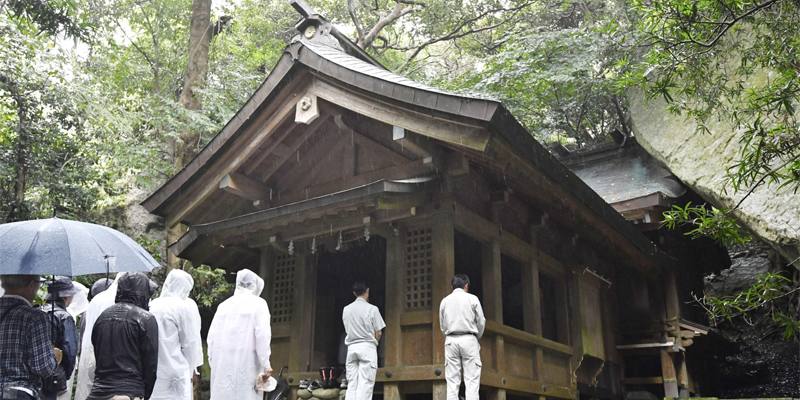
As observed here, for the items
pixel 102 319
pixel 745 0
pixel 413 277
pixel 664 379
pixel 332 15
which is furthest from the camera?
pixel 332 15

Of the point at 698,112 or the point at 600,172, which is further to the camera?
the point at 600,172

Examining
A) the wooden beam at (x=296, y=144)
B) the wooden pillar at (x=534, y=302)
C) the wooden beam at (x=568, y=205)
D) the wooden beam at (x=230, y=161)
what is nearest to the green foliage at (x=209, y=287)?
the wooden beam at (x=230, y=161)

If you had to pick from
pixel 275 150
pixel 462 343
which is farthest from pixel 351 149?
pixel 462 343

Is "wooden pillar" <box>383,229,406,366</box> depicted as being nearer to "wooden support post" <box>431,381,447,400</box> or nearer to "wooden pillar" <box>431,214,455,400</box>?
"wooden pillar" <box>431,214,455,400</box>

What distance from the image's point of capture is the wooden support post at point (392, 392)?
22.8 feet

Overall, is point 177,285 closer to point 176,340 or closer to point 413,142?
point 176,340

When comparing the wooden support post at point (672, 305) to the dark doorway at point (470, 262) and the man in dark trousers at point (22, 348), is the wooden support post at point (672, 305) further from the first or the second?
the man in dark trousers at point (22, 348)

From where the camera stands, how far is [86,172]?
13.3 meters

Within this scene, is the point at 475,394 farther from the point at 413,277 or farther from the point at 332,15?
the point at 332,15

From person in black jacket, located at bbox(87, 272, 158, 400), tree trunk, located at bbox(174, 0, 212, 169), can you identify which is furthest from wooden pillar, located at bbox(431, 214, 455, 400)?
tree trunk, located at bbox(174, 0, 212, 169)

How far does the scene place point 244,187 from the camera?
8445 millimetres

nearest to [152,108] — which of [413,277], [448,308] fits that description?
[413,277]

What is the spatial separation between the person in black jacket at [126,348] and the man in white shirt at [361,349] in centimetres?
286

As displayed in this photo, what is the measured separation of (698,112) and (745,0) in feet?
3.49
